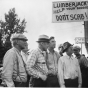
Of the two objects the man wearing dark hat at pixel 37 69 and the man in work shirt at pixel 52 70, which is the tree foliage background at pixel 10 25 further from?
the man wearing dark hat at pixel 37 69

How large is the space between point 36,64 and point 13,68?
86cm

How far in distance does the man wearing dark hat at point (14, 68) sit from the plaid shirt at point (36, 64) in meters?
0.41

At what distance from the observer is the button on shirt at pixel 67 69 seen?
21.7 ft

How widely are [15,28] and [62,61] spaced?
29937mm

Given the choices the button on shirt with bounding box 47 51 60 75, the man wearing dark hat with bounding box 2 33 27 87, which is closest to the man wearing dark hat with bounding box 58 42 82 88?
the button on shirt with bounding box 47 51 60 75

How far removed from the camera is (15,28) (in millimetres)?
36344

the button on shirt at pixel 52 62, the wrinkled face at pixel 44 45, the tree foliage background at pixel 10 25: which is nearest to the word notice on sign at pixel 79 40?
the button on shirt at pixel 52 62

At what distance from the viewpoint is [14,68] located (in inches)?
205

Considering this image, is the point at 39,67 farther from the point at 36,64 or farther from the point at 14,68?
the point at 14,68

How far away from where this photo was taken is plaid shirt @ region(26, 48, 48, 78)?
580 cm

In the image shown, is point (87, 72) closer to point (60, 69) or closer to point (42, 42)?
point (60, 69)

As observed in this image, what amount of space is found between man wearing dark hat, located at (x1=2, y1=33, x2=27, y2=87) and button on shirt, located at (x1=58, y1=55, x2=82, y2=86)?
4.74ft

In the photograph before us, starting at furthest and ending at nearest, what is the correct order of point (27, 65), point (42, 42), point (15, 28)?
1. point (15, 28)
2. point (42, 42)
3. point (27, 65)

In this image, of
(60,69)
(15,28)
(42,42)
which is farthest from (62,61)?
(15,28)
